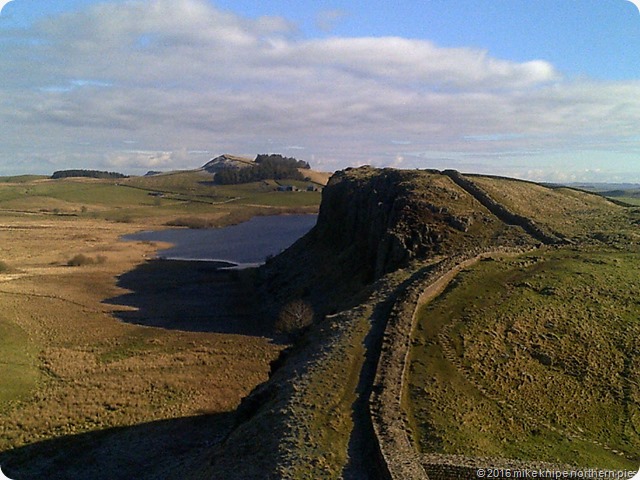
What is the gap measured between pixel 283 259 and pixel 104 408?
47.1 meters

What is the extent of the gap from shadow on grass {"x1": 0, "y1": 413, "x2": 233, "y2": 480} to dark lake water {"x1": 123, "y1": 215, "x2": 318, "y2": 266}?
69.6 metres

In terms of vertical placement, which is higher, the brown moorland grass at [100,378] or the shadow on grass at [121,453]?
the brown moorland grass at [100,378]

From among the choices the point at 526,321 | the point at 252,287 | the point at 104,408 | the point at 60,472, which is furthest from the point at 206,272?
the point at 526,321

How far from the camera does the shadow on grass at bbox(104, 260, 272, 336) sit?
6050cm

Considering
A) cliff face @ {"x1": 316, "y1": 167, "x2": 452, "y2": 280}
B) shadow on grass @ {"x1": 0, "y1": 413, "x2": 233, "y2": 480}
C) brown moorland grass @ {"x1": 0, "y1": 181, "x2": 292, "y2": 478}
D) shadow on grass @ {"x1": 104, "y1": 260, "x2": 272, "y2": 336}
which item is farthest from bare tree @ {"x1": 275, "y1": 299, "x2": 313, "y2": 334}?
shadow on grass @ {"x1": 0, "y1": 413, "x2": 233, "y2": 480}

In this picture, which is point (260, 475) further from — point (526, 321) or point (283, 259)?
point (283, 259)

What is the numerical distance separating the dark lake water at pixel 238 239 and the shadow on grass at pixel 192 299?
12.1 metres

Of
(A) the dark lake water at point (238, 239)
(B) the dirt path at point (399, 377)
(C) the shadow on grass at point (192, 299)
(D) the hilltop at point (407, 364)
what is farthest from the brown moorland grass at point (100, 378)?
(A) the dark lake water at point (238, 239)

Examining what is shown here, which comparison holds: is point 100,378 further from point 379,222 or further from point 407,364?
point 379,222

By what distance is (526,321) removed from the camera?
29.5 meters

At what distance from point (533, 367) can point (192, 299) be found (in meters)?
56.3

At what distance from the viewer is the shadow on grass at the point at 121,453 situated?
29391mm

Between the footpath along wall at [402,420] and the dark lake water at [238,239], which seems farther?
the dark lake water at [238,239]

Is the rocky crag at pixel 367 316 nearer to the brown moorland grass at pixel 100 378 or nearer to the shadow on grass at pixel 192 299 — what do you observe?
the shadow on grass at pixel 192 299
